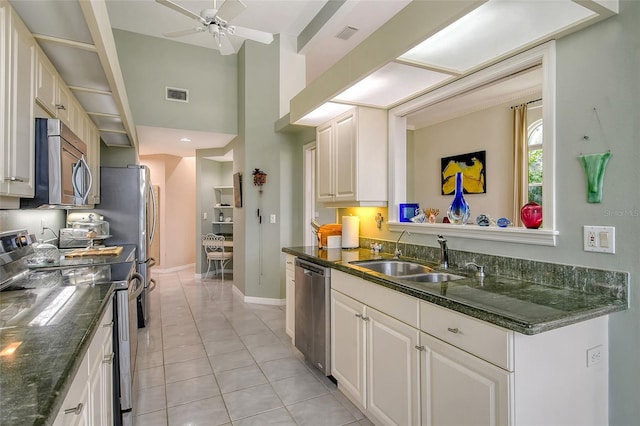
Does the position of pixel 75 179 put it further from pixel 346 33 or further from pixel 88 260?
pixel 346 33

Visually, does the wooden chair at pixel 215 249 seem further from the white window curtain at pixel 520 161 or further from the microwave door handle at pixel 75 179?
the white window curtain at pixel 520 161

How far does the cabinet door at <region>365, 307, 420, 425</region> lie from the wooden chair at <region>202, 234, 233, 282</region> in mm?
4920

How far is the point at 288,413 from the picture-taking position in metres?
2.25

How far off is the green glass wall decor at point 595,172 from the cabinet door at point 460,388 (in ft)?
2.97

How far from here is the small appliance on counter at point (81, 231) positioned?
340cm

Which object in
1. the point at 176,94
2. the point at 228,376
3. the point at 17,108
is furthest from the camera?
the point at 176,94

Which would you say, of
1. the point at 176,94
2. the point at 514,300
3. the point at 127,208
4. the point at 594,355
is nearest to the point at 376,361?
the point at 514,300

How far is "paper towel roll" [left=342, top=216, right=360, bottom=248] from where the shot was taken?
10.7 feet

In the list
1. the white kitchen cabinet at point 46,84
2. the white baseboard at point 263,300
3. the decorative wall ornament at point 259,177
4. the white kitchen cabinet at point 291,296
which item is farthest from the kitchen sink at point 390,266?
the decorative wall ornament at point 259,177

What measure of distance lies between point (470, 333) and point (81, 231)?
359 cm

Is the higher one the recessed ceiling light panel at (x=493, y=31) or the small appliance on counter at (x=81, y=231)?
the recessed ceiling light panel at (x=493, y=31)

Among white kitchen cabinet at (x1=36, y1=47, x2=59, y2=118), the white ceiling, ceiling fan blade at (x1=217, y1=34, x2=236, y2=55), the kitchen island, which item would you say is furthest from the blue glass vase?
the white ceiling

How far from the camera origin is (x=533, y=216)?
1.83 m

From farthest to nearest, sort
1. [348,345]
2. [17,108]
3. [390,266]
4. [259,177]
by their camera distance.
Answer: [259,177] → [390,266] → [348,345] → [17,108]
